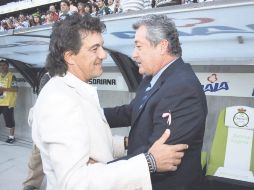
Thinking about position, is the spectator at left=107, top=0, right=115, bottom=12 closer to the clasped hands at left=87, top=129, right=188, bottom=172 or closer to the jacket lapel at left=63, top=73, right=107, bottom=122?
the jacket lapel at left=63, top=73, right=107, bottom=122

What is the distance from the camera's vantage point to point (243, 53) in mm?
3295

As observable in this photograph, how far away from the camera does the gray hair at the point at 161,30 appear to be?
149 cm

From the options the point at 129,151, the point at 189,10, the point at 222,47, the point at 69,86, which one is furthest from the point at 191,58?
the point at 69,86

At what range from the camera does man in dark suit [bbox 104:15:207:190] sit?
130cm

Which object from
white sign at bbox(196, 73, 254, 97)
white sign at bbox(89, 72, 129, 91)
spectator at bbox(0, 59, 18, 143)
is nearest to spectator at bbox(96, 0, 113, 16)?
white sign at bbox(89, 72, 129, 91)

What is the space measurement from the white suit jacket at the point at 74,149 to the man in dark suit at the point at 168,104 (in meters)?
0.18

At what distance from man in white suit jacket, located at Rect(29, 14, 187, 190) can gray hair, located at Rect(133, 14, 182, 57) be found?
0.25 meters

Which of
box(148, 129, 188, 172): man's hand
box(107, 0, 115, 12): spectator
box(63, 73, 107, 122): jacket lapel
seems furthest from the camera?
box(107, 0, 115, 12): spectator

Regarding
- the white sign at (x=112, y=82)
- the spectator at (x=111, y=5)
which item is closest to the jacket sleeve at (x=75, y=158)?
the white sign at (x=112, y=82)

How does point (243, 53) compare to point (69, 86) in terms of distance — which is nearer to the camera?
point (69, 86)

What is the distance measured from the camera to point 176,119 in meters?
1.29

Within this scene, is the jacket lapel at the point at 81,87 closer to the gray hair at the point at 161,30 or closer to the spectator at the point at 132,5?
the gray hair at the point at 161,30

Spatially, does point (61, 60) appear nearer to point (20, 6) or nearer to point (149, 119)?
point (149, 119)

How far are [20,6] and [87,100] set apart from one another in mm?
8959
